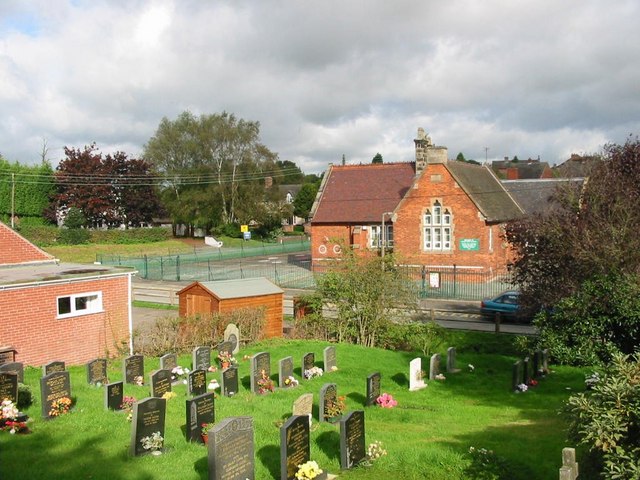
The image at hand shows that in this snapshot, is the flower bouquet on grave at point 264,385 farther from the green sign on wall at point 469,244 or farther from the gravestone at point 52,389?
the green sign on wall at point 469,244

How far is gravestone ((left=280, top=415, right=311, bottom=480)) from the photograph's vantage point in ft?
30.5

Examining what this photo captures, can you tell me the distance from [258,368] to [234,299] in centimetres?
813

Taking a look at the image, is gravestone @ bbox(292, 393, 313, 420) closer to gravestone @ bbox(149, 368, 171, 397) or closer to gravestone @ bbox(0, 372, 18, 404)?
gravestone @ bbox(149, 368, 171, 397)

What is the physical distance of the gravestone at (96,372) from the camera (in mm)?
15648

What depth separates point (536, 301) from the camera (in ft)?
66.2

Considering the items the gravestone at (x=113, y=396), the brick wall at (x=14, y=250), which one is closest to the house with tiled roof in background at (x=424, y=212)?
the brick wall at (x=14, y=250)

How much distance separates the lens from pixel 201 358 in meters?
17.9

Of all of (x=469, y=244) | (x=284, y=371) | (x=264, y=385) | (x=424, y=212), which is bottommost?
(x=264, y=385)

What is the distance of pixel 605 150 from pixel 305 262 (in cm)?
3431

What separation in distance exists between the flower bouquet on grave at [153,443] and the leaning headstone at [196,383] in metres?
4.09

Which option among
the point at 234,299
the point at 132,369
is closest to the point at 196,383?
the point at 132,369

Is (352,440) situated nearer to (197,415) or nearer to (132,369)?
(197,415)

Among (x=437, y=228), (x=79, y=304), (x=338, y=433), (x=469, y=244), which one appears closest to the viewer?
(x=338, y=433)

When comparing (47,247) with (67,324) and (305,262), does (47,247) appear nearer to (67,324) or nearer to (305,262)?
(305,262)
